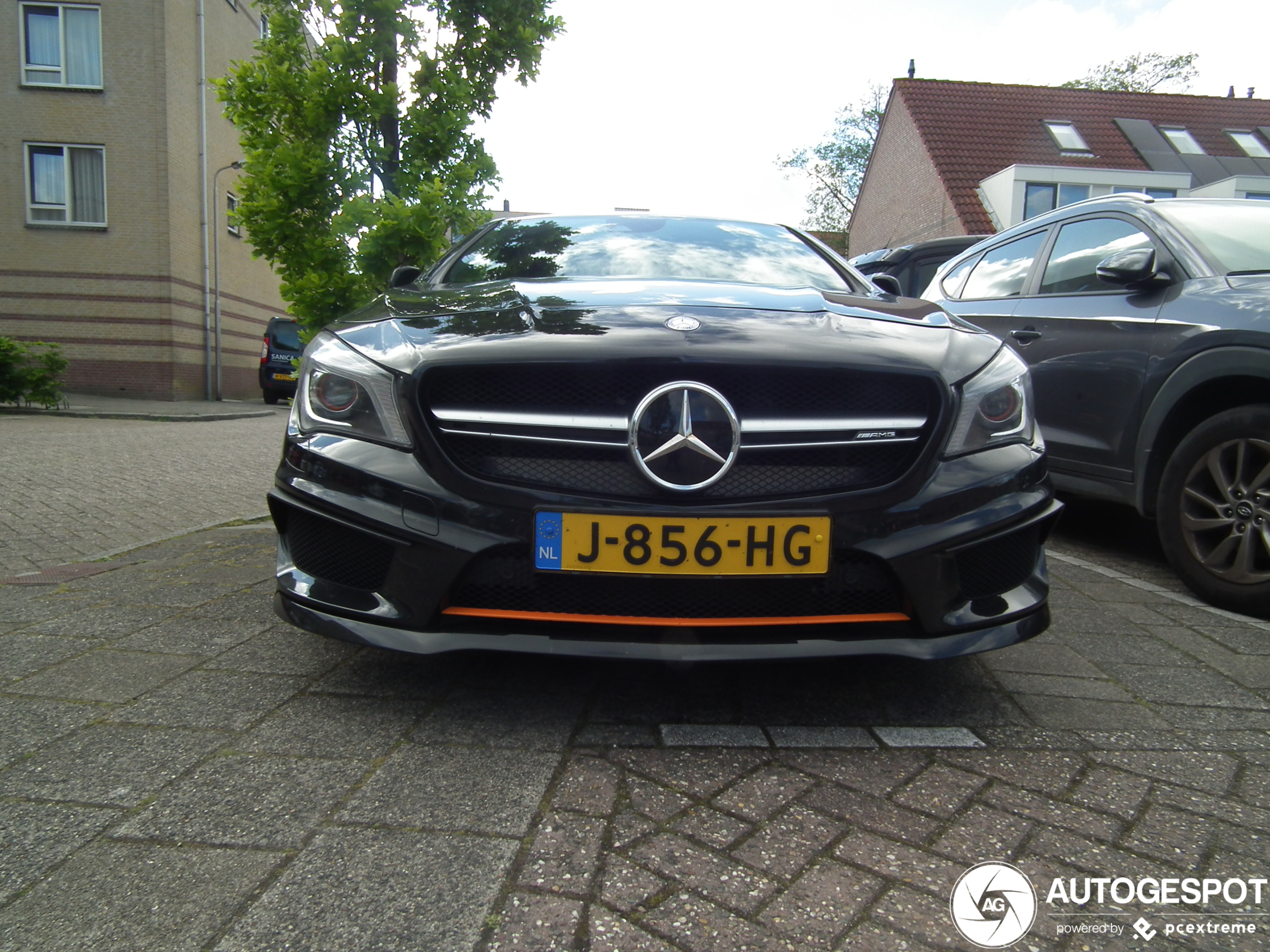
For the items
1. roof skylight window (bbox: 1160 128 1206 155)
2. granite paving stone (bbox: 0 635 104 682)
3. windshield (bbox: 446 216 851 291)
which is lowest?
granite paving stone (bbox: 0 635 104 682)

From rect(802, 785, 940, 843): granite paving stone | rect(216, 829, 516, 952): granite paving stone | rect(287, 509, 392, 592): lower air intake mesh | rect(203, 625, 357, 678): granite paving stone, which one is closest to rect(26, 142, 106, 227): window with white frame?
rect(203, 625, 357, 678): granite paving stone

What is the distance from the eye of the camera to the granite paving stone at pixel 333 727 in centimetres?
211

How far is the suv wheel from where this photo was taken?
3.26 m

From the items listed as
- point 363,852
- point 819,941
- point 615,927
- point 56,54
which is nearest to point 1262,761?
point 819,941

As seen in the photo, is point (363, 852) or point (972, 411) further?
point (972, 411)

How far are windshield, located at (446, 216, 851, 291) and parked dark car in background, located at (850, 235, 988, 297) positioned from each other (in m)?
7.17

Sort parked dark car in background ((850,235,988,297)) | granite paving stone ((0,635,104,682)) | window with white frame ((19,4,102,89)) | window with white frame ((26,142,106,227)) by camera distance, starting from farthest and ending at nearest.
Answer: window with white frame ((26,142,106,227)) → window with white frame ((19,4,102,89)) → parked dark car in background ((850,235,988,297)) → granite paving stone ((0,635,104,682))

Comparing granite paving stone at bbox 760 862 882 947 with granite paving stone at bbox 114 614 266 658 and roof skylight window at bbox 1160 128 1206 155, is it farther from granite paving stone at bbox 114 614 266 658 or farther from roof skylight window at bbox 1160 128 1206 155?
roof skylight window at bbox 1160 128 1206 155

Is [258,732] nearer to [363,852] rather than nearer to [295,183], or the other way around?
[363,852]

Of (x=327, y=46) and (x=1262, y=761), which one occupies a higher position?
(x=327, y=46)

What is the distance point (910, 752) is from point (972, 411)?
83 cm

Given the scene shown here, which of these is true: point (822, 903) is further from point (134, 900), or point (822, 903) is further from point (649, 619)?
point (134, 900)

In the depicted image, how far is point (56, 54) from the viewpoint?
18.7 meters

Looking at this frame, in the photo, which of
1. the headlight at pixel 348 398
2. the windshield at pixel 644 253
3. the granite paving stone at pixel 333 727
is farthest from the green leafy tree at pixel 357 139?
the granite paving stone at pixel 333 727
